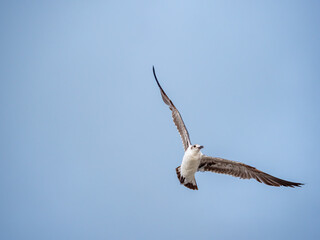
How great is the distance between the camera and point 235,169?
7.34m

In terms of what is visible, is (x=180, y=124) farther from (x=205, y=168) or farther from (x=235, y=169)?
(x=235, y=169)

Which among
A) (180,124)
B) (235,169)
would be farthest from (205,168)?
(180,124)

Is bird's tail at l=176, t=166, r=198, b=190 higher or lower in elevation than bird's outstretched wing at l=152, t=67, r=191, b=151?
lower

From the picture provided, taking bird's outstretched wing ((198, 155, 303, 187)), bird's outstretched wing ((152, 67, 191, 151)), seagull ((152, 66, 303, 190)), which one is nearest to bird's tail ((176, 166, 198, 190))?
seagull ((152, 66, 303, 190))

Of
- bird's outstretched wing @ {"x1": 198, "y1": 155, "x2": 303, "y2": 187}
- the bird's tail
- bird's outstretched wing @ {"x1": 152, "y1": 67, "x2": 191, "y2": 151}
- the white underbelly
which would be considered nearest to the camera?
the white underbelly

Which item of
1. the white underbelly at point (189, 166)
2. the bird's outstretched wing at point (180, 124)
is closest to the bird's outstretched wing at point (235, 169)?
the white underbelly at point (189, 166)

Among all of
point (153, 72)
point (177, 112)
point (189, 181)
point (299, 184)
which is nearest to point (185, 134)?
point (177, 112)

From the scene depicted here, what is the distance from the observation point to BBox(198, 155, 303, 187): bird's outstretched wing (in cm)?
714

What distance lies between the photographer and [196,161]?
23.0 feet

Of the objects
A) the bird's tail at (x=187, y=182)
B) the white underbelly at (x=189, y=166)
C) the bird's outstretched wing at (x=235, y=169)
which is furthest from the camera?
the bird's tail at (x=187, y=182)

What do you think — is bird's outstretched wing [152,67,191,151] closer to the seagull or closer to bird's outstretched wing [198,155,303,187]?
the seagull

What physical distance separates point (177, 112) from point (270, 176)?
2.54 meters

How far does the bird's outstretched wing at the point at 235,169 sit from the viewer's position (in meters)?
7.14

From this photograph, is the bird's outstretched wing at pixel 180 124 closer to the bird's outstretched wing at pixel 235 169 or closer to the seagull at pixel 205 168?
the seagull at pixel 205 168
